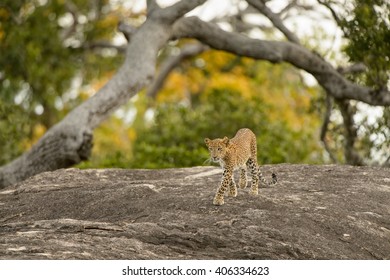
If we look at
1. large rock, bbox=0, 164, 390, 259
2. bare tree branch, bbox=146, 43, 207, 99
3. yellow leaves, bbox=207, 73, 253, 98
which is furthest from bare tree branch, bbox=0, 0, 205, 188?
yellow leaves, bbox=207, 73, 253, 98

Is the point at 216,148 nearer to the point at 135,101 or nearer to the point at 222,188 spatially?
the point at 222,188

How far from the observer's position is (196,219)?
10.5 meters

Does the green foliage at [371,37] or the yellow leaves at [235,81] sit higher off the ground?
the yellow leaves at [235,81]

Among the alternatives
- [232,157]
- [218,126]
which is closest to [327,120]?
[218,126]

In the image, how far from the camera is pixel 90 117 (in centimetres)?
1680

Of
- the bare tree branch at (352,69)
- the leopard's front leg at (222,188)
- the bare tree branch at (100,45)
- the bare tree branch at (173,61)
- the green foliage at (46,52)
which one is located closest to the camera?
the leopard's front leg at (222,188)

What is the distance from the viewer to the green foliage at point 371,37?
18.4m

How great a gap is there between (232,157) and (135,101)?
29.4 metres

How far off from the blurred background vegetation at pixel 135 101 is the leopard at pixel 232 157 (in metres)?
8.02

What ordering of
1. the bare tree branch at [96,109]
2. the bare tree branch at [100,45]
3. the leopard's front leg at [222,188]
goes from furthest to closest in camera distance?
the bare tree branch at [100,45]
the bare tree branch at [96,109]
the leopard's front leg at [222,188]

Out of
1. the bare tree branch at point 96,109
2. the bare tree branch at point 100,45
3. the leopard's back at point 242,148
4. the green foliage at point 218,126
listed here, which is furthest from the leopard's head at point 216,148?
the bare tree branch at point 100,45

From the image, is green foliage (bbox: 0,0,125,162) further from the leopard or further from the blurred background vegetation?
the leopard

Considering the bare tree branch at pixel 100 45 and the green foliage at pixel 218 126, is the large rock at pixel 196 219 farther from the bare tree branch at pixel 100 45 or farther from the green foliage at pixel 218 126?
the bare tree branch at pixel 100 45

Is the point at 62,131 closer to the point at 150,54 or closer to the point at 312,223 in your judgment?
the point at 150,54
